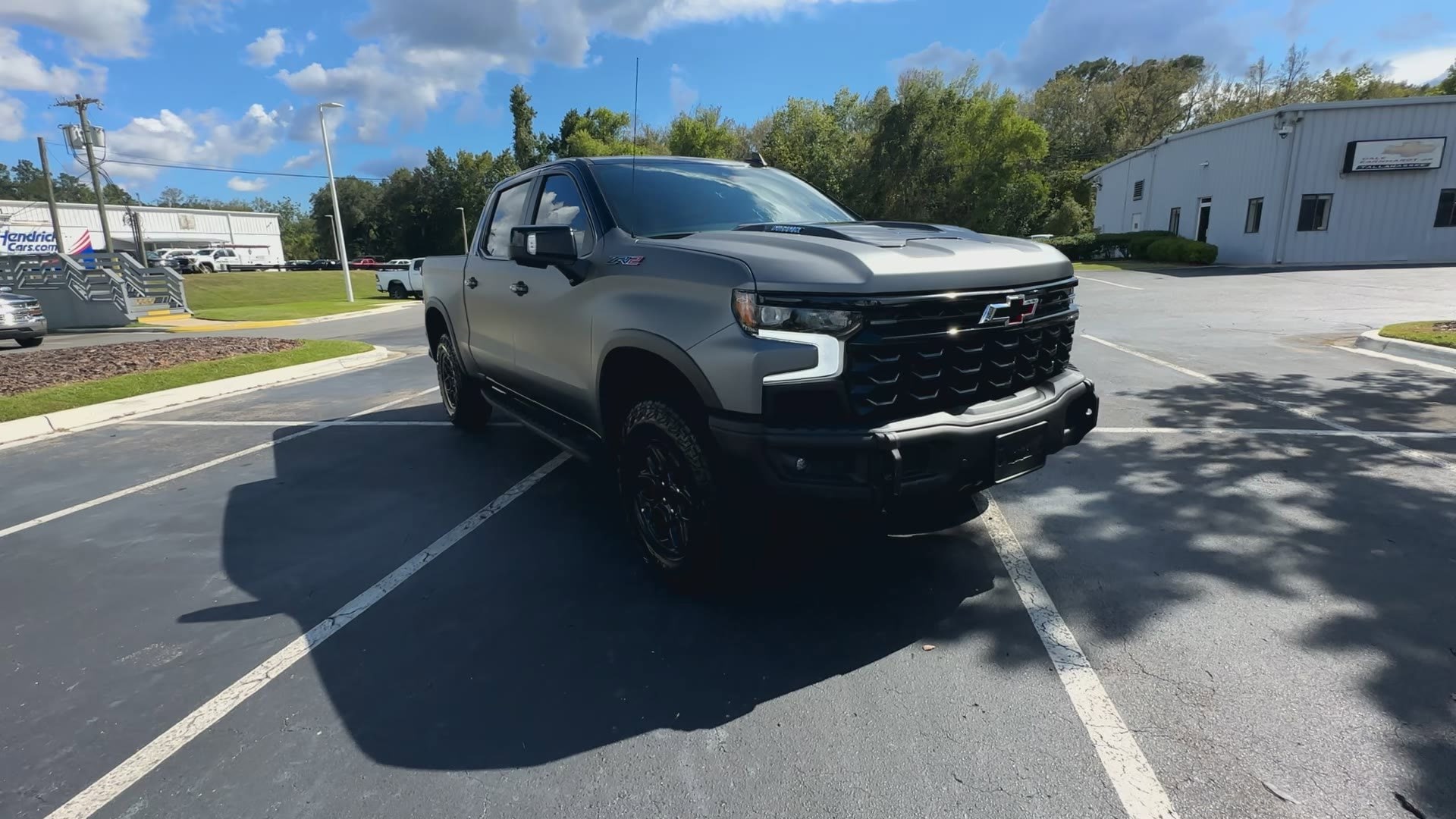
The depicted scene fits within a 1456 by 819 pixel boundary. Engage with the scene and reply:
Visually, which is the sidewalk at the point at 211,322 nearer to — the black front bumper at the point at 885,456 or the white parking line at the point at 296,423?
the white parking line at the point at 296,423

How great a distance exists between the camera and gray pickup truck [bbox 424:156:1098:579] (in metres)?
2.73

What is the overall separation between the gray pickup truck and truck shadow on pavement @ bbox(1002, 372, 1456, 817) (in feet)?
2.47

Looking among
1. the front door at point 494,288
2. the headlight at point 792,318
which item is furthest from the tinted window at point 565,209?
the headlight at point 792,318

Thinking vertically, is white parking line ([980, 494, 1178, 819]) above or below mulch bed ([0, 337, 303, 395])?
below

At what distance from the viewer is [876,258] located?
2.82m

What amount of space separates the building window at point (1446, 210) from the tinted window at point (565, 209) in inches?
1443

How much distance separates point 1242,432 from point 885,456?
4.62 metres

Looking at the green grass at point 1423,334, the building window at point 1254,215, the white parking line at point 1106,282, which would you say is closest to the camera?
the green grass at point 1423,334

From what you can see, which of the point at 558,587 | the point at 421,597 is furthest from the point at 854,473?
the point at 421,597

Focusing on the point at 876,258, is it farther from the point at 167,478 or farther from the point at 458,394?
the point at 167,478

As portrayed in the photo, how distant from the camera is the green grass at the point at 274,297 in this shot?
24.0 meters

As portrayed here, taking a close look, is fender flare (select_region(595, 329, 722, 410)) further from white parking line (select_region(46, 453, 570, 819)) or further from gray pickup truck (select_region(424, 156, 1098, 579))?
white parking line (select_region(46, 453, 570, 819))

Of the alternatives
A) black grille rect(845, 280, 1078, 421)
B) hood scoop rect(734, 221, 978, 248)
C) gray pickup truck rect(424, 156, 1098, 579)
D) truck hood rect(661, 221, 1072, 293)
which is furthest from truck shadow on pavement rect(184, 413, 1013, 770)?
hood scoop rect(734, 221, 978, 248)

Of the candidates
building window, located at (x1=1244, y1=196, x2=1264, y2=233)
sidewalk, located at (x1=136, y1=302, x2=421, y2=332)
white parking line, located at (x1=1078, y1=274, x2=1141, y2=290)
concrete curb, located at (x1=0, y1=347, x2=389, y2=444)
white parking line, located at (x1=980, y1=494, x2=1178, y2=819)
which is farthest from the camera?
building window, located at (x1=1244, y1=196, x2=1264, y2=233)
